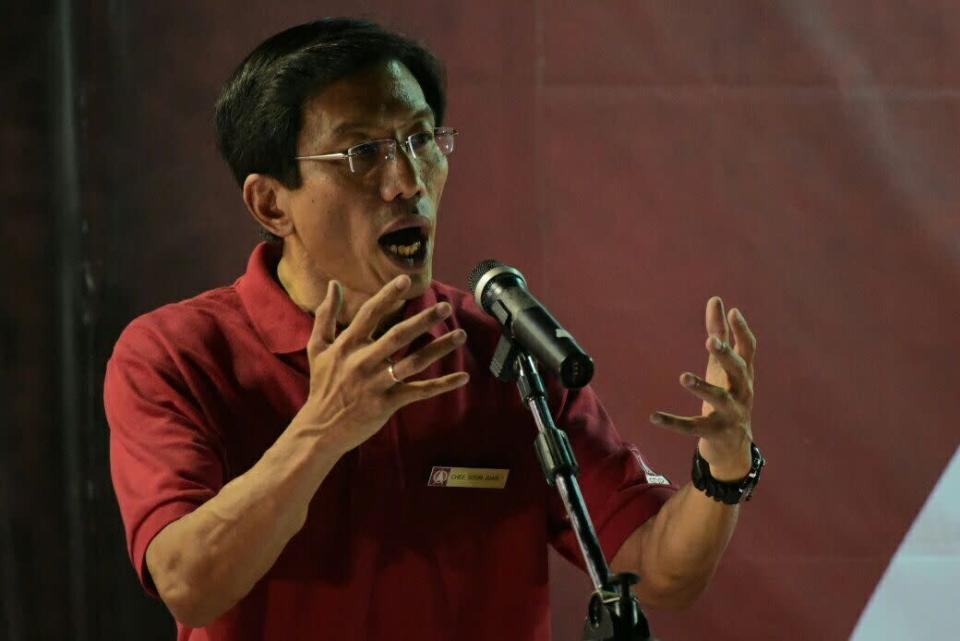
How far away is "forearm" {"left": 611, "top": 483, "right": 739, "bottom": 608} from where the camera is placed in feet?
6.08

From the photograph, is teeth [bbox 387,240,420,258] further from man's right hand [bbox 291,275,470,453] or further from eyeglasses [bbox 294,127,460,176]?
man's right hand [bbox 291,275,470,453]

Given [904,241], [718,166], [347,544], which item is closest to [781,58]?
[718,166]

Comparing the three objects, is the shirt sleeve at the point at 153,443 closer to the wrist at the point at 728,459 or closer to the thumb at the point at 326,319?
the thumb at the point at 326,319

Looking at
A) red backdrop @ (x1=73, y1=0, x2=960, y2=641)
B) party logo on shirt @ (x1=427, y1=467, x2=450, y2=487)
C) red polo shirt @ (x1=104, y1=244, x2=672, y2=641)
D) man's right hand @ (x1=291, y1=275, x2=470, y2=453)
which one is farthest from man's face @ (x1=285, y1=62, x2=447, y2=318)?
red backdrop @ (x1=73, y1=0, x2=960, y2=641)

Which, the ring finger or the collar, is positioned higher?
the collar

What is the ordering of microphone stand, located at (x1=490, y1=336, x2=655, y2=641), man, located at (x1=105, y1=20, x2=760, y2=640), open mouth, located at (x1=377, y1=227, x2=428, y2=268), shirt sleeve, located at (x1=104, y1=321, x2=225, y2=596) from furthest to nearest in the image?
open mouth, located at (x1=377, y1=227, x2=428, y2=268) < man, located at (x1=105, y1=20, x2=760, y2=640) < shirt sleeve, located at (x1=104, y1=321, x2=225, y2=596) < microphone stand, located at (x1=490, y1=336, x2=655, y2=641)

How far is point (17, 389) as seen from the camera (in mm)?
2582

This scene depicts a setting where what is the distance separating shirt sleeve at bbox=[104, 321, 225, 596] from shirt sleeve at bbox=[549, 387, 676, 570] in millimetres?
545

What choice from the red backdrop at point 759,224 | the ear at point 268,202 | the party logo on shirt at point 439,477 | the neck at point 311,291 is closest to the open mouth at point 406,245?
the neck at point 311,291

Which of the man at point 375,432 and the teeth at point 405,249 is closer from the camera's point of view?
the man at point 375,432

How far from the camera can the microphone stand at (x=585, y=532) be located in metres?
1.30

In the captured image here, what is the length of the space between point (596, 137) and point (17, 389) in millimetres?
1274

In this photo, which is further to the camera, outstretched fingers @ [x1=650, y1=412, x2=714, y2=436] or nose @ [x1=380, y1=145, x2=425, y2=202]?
nose @ [x1=380, y1=145, x2=425, y2=202]

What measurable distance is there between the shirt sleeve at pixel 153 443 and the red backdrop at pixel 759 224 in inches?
33.4
